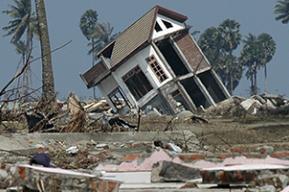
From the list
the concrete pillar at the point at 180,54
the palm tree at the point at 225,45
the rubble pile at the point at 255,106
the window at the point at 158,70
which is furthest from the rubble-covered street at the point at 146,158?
the palm tree at the point at 225,45

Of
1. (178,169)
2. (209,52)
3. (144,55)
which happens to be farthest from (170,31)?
(209,52)

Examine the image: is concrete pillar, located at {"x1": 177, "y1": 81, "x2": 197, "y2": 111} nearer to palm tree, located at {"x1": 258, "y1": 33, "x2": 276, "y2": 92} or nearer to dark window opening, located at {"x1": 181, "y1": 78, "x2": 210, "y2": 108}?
dark window opening, located at {"x1": 181, "y1": 78, "x2": 210, "y2": 108}

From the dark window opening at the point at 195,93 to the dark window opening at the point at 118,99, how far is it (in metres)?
3.71

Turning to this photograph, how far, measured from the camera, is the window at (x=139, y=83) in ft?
157

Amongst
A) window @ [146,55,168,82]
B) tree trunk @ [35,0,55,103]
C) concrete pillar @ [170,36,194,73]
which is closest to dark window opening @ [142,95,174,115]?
window @ [146,55,168,82]

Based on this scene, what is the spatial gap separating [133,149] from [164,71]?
117ft

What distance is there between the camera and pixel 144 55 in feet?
Result: 153

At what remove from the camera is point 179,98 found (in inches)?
1861

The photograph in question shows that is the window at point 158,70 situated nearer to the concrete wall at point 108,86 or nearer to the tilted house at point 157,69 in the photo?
the tilted house at point 157,69

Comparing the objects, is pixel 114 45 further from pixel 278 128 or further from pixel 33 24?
pixel 33 24

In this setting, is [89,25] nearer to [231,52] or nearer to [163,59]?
[231,52]

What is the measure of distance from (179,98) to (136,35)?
4437 mm

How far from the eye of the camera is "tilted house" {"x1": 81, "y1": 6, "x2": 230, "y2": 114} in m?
46.7

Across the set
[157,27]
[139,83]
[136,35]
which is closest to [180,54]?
[157,27]
